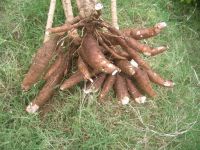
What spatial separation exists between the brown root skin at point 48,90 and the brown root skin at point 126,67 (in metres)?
0.39

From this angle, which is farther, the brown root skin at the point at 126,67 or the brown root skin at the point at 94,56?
the brown root skin at the point at 126,67

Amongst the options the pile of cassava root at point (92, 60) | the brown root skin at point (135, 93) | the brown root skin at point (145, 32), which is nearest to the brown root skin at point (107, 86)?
the pile of cassava root at point (92, 60)

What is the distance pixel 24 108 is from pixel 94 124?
51 cm

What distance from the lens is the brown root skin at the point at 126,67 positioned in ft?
9.14

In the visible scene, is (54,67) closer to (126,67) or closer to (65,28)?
(65,28)

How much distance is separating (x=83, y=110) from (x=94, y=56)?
15.8 inches

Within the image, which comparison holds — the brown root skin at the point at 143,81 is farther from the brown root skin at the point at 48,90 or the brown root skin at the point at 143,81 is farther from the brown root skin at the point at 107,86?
the brown root skin at the point at 48,90

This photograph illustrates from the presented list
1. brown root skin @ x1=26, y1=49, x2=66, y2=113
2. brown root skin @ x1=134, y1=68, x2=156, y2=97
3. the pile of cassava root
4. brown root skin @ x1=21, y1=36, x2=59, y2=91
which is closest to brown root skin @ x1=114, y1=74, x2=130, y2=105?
the pile of cassava root

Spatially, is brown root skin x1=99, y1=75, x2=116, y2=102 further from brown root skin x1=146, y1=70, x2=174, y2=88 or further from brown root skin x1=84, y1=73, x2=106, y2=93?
brown root skin x1=146, y1=70, x2=174, y2=88

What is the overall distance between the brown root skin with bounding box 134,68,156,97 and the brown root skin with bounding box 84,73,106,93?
9.3 inches

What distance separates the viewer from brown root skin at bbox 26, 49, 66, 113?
2.81 m

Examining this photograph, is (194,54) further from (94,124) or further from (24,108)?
(24,108)

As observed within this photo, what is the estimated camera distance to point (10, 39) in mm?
3184

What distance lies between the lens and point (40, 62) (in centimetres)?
276
